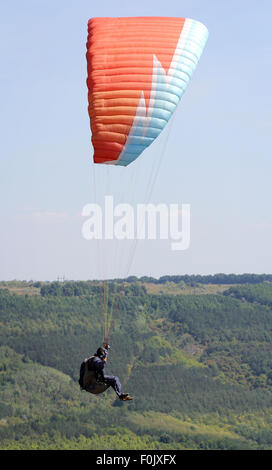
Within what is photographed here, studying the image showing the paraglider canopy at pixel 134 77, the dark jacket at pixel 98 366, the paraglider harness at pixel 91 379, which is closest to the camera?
the dark jacket at pixel 98 366

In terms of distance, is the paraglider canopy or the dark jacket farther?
the paraglider canopy

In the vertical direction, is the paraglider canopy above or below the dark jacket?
above

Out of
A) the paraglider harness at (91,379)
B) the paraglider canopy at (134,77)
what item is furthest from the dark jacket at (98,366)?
the paraglider canopy at (134,77)

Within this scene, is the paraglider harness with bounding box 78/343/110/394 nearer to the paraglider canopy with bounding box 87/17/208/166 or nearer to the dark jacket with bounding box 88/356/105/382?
the dark jacket with bounding box 88/356/105/382

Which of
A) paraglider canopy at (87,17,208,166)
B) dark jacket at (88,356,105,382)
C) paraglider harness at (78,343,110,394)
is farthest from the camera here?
paraglider canopy at (87,17,208,166)

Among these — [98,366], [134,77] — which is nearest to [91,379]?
Answer: [98,366]

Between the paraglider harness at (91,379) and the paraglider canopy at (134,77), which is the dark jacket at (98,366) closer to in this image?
the paraglider harness at (91,379)

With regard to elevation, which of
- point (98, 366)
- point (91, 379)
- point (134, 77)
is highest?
point (134, 77)

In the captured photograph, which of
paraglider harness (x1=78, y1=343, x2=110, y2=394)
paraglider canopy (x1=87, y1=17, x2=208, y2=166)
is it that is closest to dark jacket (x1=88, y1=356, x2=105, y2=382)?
paraglider harness (x1=78, y1=343, x2=110, y2=394)

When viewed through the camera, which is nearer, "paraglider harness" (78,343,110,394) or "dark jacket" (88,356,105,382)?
"dark jacket" (88,356,105,382)

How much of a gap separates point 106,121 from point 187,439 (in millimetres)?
171517

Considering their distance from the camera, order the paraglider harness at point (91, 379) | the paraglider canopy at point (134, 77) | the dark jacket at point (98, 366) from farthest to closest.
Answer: the paraglider canopy at point (134, 77), the paraglider harness at point (91, 379), the dark jacket at point (98, 366)

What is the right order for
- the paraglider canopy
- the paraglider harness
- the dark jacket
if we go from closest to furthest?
the dark jacket, the paraglider harness, the paraglider canopy

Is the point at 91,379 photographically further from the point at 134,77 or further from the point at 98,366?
the point at 134,77
